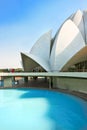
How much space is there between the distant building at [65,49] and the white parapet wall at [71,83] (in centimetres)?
147

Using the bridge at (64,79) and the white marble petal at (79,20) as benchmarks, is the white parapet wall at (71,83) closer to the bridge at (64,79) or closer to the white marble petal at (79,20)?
the bridge at (64,79)

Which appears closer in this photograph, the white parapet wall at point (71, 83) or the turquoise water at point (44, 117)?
the turquoise water at point (44, 117)

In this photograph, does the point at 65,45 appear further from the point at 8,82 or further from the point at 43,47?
the point at 8,82

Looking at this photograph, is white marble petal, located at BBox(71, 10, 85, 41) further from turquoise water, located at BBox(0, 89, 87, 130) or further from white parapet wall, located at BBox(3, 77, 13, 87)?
turquoise water, located at BBox(0, 89, 87, 130)

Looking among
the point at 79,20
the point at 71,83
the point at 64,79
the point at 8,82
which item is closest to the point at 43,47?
the point at 79,20

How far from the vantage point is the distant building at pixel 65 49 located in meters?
21.5

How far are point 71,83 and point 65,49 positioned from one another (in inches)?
194

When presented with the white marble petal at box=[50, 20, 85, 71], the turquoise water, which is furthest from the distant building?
the turquoise water

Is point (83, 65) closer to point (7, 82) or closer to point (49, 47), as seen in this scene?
point (49, 47)

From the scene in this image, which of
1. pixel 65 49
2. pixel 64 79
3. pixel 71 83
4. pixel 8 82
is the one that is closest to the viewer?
pixel 71 83

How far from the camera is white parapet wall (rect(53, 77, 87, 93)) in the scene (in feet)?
53.7

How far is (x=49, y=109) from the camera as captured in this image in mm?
11555

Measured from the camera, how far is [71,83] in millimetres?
18922

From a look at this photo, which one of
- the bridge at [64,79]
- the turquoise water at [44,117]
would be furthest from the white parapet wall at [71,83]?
the turquoise water at [44,117]
